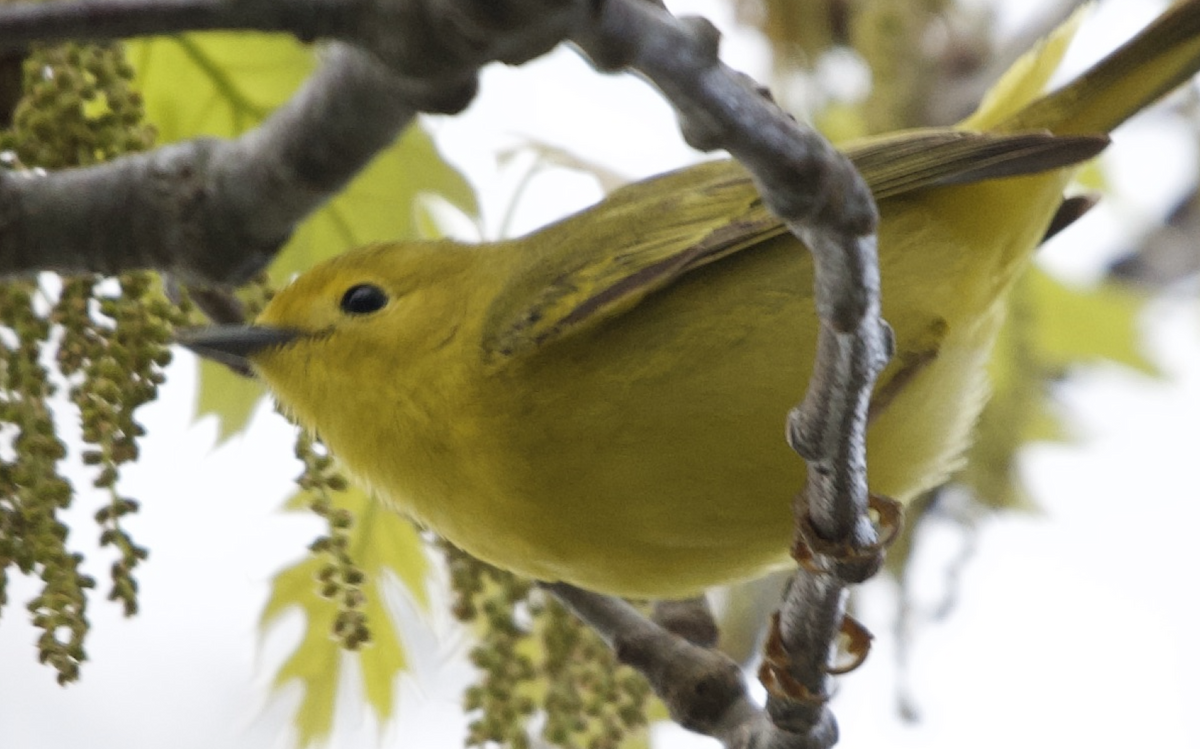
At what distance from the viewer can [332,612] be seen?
248cm

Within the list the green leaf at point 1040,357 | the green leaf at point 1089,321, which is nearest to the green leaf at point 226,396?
the green leaf at point 1040,357

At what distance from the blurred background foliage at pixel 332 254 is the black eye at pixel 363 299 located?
128 millimetres

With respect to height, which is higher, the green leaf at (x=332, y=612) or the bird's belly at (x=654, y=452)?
the bird's belly at (x=654, y=452)

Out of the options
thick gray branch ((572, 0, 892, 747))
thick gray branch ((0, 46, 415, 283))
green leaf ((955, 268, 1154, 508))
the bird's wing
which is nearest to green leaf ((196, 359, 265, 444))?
the bird's wing

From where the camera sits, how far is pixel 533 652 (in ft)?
8.88

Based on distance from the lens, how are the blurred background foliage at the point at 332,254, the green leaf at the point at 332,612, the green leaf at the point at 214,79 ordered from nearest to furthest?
the blurred background foliage at the point at 332,254, the green leaf at the point at 214,79, the green leaf at the point at 332,612

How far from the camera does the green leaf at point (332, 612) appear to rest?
98.6 inches

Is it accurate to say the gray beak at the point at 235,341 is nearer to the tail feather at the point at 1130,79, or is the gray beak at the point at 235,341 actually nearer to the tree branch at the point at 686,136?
the tree branch at the point at 686,136

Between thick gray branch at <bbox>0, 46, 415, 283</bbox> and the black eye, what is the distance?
0.53 m

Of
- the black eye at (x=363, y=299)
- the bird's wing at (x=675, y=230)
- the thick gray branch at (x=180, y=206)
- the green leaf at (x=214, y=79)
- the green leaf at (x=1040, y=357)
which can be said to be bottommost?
the green leaf at (x=1040, y=357)

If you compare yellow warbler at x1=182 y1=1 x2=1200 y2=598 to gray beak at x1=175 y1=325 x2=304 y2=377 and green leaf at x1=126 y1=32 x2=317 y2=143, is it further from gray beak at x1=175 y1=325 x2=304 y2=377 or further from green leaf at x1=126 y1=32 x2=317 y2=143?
green leaf at x1=126 y1=32 x2=317 y2=143

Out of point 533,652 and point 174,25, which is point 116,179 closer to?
point 174,25

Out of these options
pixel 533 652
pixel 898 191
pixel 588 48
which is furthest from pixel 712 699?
pixel 588 48

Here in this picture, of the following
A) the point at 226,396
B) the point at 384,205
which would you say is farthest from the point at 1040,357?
the point at 226,396
